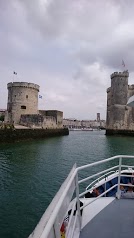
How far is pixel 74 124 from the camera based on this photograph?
156 meters

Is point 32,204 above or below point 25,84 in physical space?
below

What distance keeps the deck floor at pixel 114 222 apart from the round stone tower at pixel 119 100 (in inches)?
1937

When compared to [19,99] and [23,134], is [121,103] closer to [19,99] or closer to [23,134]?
[19,99]

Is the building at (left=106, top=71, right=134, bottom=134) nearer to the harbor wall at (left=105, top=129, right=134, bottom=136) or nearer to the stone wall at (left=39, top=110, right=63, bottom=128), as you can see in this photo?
the harbor wall at (left=105, top=129, right=134, bottom=136)

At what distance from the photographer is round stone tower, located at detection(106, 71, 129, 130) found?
2019 inches

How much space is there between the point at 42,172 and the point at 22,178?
5.34 ft

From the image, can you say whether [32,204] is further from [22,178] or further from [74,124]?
[74,124]

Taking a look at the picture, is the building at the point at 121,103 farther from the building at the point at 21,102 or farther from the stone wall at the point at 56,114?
the building at the point at 21,102

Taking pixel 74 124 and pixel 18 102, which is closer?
pixel 18 102

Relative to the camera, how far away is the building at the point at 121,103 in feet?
168

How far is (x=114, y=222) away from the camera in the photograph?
Answer: 3.20 meters

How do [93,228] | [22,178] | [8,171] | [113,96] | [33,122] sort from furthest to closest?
1. [113,96]
2. [33,122]
3. [8,171]
4. [22,178]
5. [93,228]

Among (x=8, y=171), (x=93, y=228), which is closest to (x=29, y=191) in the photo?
(x=8, y=171)

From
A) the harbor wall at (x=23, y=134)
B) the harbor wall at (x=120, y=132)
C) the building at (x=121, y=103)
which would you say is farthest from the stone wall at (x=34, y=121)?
the building at (x=121, y=103)
